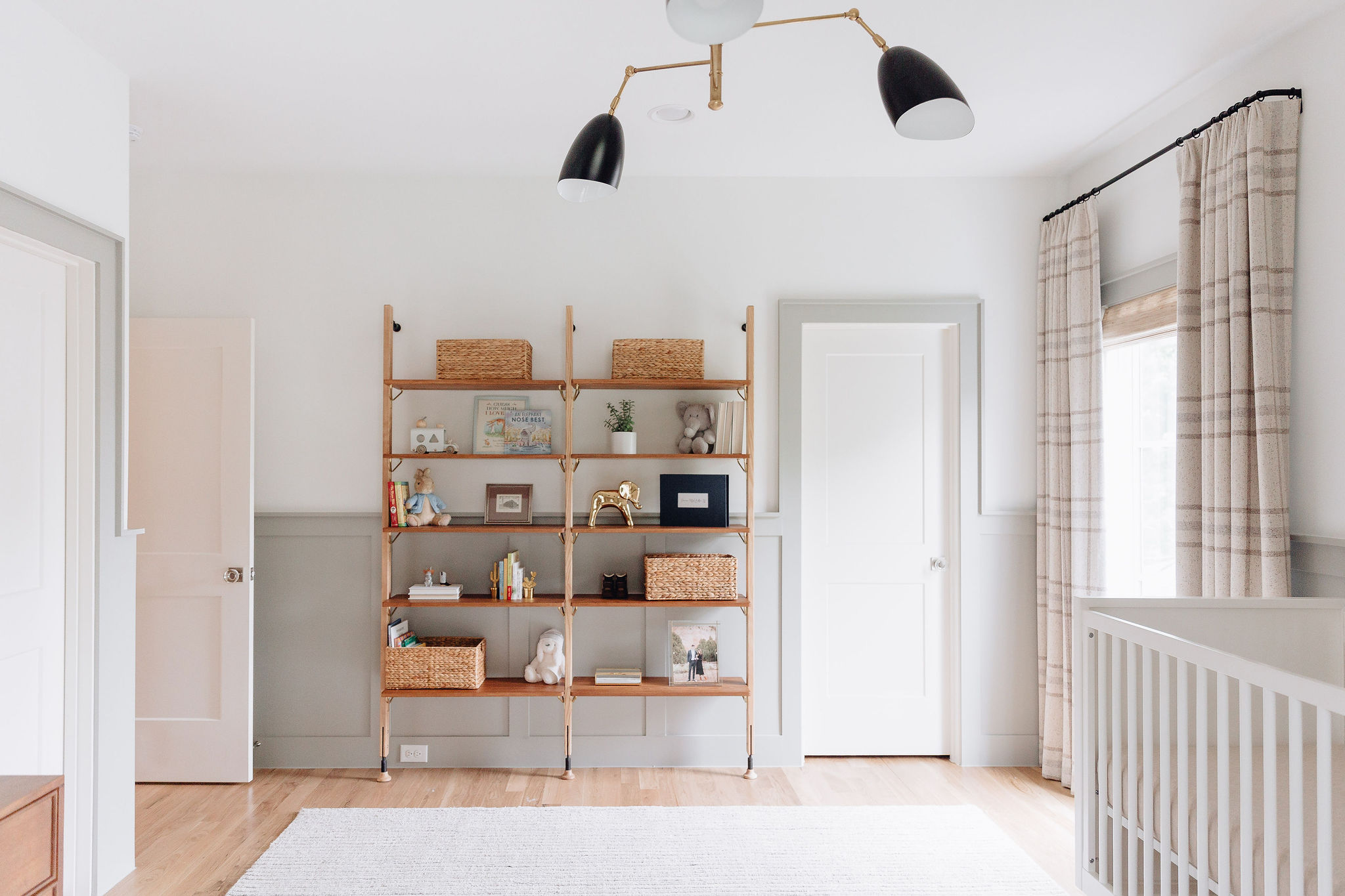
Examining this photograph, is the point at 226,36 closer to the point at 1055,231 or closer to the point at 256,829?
the point at 256,829

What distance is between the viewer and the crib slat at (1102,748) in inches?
76.6

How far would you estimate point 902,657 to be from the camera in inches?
136

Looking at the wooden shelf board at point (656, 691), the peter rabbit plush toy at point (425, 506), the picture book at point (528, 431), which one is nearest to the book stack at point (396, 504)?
the peter rabbit plush toy at point (425, 506)

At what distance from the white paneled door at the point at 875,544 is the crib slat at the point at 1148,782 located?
1.68m

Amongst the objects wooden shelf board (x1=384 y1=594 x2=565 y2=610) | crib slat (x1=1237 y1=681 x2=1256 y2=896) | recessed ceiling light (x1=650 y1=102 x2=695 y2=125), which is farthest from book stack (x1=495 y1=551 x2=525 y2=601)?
crib slat (x1=1237 y1=681 x2=1256 y2=896)

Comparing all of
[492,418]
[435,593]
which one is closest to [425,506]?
[435,593]

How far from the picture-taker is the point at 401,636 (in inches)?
126

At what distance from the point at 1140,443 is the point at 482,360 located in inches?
104

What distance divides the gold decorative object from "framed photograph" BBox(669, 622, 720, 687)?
Result: 53 centimetres

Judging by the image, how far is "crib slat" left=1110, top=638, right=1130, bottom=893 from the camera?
186cm

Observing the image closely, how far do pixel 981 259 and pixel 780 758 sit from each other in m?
2.39

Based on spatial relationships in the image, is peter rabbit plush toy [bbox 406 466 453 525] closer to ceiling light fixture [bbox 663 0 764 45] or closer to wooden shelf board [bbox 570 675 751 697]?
wooden shelf board [bbox 570 675 751 697]

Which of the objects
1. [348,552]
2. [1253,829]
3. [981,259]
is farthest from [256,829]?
[981,259]

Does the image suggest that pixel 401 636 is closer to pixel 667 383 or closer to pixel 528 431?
pixel 528 431
